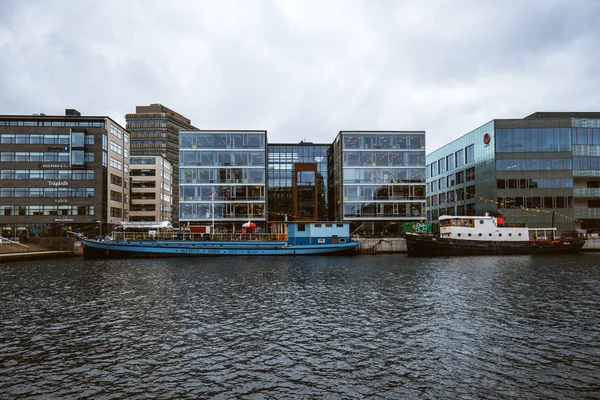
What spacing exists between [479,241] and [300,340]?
172ft

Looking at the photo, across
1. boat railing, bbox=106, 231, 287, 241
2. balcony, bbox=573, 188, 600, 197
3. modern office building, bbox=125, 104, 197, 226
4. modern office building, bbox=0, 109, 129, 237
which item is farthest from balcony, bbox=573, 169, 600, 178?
modern office building, bbox=125, 104, 197, 226

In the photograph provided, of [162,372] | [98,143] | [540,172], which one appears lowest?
[162,372]

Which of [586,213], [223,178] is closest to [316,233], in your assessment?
[223,178]

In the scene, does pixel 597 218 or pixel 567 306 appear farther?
pixel 597 218

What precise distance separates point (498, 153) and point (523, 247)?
23.4 meters

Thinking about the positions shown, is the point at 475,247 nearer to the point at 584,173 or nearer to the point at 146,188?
the point at 584,173

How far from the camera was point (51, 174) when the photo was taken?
275 feet

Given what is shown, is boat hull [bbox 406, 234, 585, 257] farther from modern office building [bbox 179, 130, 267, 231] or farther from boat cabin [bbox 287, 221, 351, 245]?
modern office building [bbox 179, 130, 267, 231]

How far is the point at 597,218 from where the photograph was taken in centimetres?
7788

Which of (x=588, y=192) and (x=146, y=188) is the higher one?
(x=146, y=188)

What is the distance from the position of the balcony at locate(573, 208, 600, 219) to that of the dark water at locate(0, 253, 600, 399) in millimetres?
54733

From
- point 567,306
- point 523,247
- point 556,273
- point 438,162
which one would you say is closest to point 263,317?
point 567,306

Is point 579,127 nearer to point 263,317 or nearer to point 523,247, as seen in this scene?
point 523,247

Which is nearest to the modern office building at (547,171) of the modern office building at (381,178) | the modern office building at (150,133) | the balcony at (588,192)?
the balcony at (588,192)
